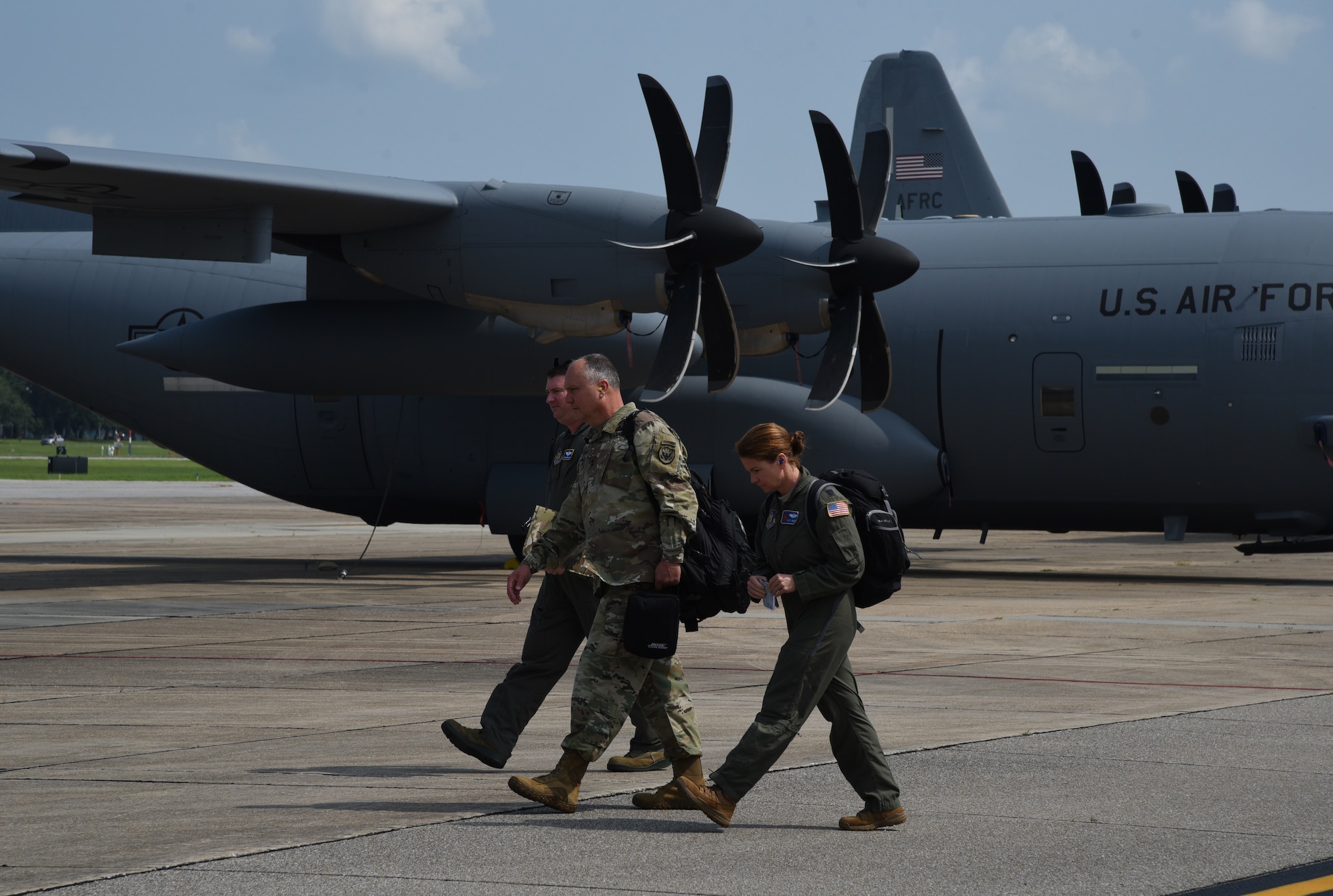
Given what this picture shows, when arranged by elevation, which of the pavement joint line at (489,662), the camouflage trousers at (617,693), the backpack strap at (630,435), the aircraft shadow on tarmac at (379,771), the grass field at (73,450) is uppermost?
the backpack strap at (630,435)

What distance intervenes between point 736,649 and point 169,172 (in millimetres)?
7531

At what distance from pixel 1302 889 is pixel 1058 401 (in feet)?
43.9

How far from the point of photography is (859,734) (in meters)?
6.36

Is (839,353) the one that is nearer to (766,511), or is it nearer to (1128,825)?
(766,511)

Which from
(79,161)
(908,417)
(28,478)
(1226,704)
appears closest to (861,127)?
(908,417)

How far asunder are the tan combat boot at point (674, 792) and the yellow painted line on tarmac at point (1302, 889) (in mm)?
2202

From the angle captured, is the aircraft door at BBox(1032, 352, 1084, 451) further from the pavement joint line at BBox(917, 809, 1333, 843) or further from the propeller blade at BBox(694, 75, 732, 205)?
the pavement joint line at BBox(917, 809, 1333, 843)

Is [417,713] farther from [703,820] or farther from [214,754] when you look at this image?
[703,820]

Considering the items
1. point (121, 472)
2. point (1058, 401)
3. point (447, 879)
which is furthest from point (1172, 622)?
point (121, 472)

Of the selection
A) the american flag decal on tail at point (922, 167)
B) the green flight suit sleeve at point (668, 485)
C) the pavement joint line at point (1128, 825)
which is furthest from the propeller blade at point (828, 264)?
the american flag decal on tail at point (922, 167)

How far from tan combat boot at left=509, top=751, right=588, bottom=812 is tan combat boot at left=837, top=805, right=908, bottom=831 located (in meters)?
1.10

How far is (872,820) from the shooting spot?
6.18 metres

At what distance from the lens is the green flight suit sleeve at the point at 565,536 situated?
23.2 feet

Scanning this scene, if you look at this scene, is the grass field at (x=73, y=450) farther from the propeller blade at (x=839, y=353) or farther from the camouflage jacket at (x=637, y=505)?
the camouflage jacket at (x=637, y=505)
